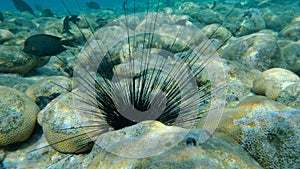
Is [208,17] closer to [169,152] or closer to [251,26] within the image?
[251,26]

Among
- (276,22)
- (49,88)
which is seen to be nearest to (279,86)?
(49,88)

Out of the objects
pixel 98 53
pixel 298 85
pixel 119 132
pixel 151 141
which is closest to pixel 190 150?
pixel 151 141

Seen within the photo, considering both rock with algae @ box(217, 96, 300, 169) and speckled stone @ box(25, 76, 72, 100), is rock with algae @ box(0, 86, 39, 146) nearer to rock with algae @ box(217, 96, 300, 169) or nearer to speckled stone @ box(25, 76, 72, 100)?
speckled stone @ box(25, 76, 72, 100)

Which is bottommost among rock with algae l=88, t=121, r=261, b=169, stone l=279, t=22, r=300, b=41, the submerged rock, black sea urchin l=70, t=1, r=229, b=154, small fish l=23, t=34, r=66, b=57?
stone l=279, t=22, r=300, b=41

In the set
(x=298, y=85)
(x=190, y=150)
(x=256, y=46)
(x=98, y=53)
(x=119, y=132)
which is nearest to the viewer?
(x=190, y=150)

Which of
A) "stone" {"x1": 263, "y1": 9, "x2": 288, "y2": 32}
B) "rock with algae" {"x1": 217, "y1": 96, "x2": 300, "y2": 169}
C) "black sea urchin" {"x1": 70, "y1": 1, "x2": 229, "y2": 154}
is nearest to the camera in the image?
"rock with algae" {"x1": 217, "y1": 96, "x2": 300, "y2": 169}

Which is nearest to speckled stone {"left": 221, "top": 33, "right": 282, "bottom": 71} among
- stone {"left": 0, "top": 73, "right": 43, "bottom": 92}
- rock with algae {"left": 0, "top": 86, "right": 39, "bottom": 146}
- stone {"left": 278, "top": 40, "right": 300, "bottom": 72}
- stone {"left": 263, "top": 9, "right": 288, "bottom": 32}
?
stone {"left": 278, "top": 40, "right": 300, "bottom": 72}

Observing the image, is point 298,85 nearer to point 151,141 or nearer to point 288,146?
point 288,146
